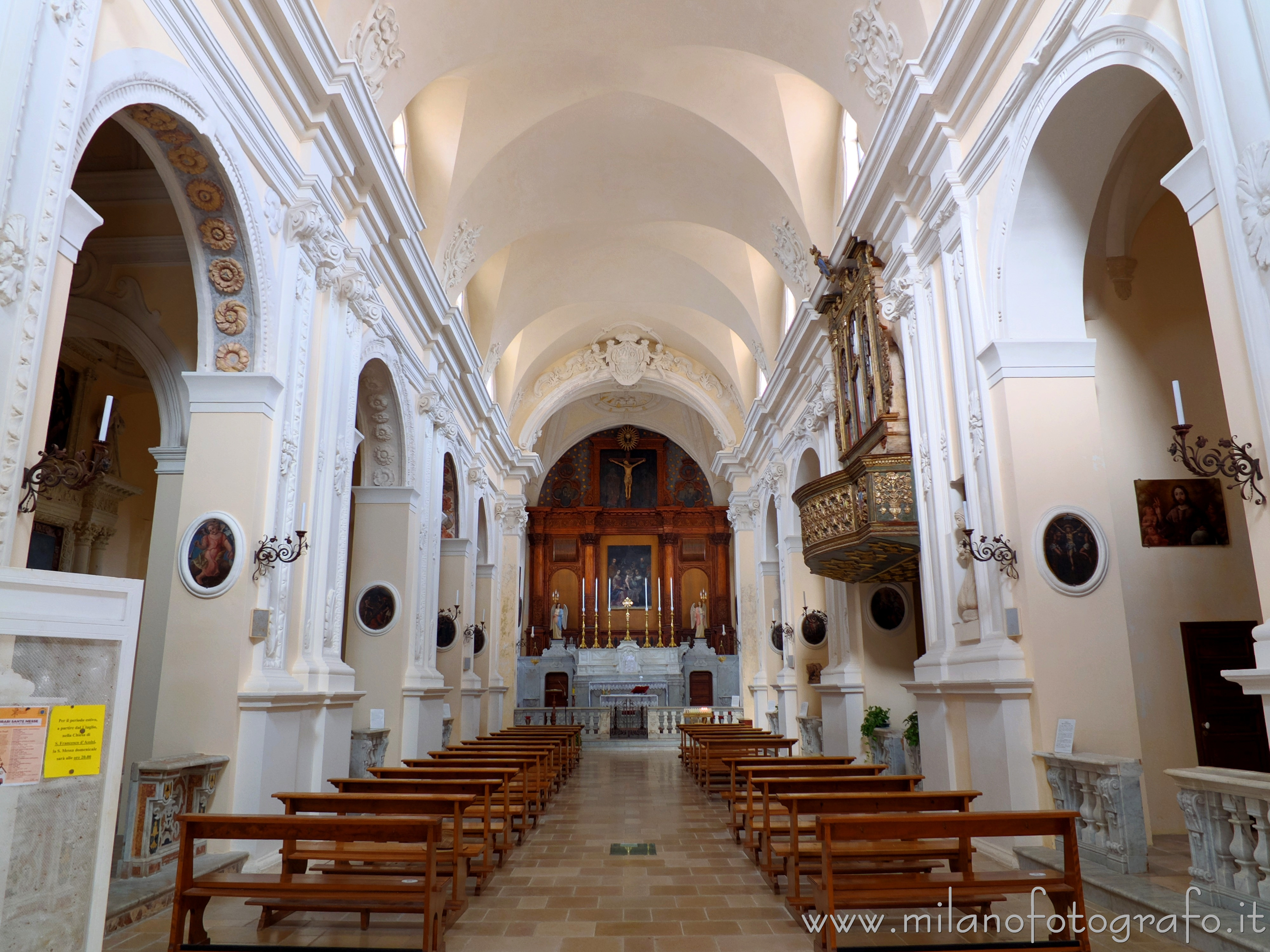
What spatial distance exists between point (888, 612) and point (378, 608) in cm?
660

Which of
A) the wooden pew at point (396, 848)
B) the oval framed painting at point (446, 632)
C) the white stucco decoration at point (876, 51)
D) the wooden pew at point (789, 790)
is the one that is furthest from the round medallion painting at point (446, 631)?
the white stucco decoration at point (876, 51)

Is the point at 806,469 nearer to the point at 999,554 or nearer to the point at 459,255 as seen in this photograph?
the point at 459,255

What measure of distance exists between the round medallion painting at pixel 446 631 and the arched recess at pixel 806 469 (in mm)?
6088

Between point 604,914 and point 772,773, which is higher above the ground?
point 772,773

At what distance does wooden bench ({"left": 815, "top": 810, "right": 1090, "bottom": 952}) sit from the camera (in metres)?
4.02

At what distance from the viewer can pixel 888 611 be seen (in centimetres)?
1180

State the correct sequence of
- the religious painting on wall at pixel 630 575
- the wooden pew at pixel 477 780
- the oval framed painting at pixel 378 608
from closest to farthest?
the wooden pew at pixel 477 780 → the oval framed painting at pixel 378 608 → the religious painting on wall at pixel 630 575

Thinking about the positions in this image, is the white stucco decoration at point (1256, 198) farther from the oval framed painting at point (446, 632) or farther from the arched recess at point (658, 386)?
the arched recess at point (658, 386)

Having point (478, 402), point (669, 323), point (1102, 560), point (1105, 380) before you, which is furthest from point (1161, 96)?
point (669, 323)

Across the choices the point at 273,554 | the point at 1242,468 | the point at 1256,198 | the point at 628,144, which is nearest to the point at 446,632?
the point at 273,554

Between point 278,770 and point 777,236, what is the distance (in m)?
9.80

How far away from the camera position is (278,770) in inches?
268

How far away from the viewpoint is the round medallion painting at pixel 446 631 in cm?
1439

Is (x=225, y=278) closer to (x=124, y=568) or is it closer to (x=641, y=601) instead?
(x=124, y=568)
